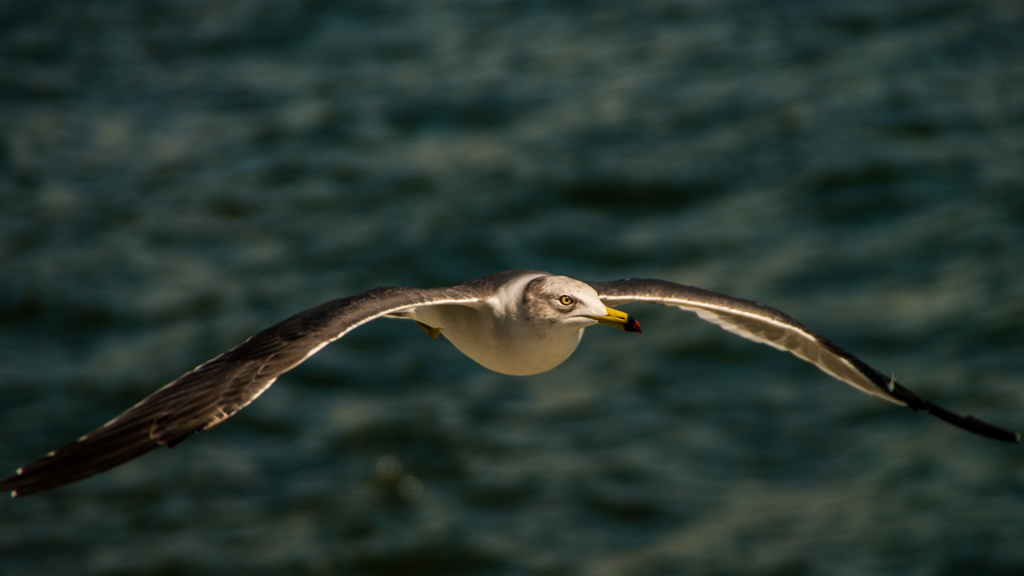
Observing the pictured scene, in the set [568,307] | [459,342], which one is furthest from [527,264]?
[568,307]

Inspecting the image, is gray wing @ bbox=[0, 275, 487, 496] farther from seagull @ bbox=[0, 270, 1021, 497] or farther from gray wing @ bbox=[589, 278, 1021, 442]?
gray wing @ bbox=[589, 278, 1021, 442]

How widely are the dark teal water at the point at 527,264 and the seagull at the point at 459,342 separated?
1526 cm

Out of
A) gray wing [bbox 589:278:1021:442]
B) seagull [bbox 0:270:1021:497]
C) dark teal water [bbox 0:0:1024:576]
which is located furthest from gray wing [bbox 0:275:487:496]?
dark teal water [bbox 0:0:1024:576]

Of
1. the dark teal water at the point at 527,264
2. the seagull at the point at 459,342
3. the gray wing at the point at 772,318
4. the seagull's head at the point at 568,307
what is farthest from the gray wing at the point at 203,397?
the dark teal water at the point at 527,264

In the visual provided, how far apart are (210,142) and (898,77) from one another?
80.4 feet

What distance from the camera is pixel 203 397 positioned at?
8.26 meters

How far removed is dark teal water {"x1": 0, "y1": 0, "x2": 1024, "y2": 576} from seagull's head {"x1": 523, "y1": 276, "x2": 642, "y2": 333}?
55.1ft

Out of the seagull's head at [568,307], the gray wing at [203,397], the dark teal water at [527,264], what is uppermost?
the dark teal water at [527,264]

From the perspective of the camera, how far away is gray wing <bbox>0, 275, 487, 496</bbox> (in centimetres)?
739

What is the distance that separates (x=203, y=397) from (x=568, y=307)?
3.47 meters

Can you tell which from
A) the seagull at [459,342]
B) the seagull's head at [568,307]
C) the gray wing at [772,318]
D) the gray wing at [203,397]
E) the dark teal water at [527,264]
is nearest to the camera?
the gray wing at [203,397]

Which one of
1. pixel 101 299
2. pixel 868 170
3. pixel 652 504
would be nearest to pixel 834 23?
pixel 868 170

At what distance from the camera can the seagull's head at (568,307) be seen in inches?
392

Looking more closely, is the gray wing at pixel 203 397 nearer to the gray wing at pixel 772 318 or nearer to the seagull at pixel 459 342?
the seagull at pixel 459 342
